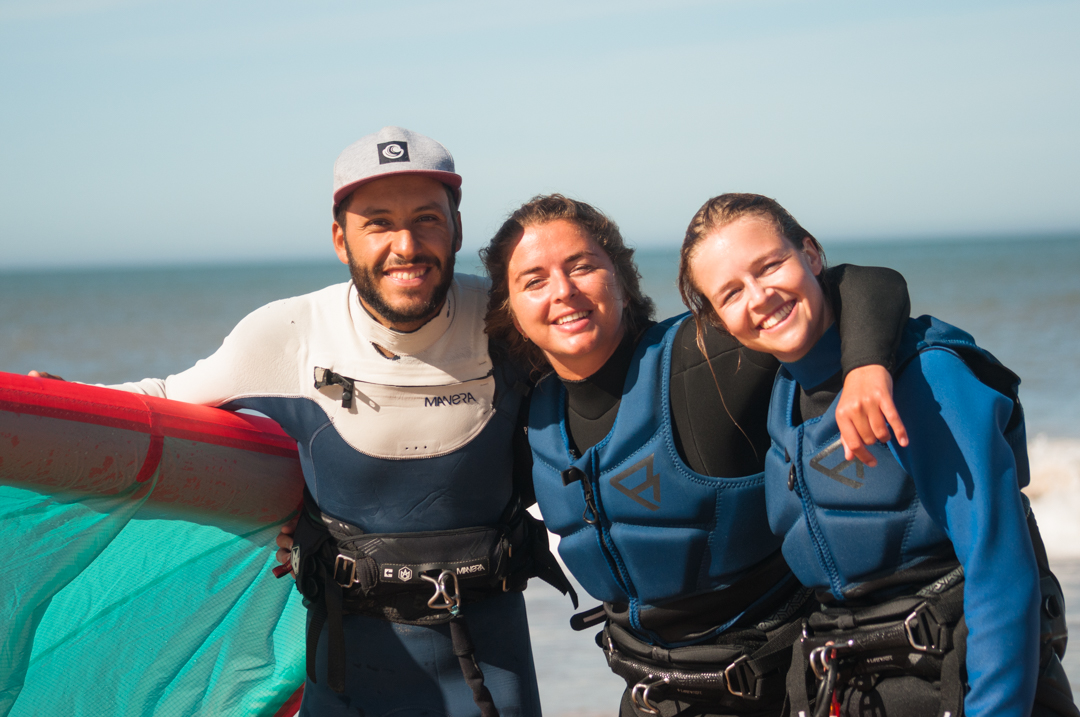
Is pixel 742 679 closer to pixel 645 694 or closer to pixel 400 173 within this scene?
pixel 645 694

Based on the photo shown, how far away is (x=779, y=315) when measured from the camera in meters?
2.19

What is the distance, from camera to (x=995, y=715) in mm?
1901

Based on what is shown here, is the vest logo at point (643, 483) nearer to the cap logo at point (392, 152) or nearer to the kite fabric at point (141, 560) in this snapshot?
the cap logo at point (392, 152)

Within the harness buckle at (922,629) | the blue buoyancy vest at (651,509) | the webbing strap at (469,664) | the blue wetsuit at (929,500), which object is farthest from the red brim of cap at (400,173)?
the harness buckle at (922,629)

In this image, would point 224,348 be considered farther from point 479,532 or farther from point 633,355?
point 633,355

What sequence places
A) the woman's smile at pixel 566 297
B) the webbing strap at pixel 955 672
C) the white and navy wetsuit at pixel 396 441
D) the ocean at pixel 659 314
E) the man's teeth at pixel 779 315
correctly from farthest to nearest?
the ocean at pixel 659 314 → the white and navy wetsuit at pixel 396 441 → the woman's smile at pixel 566 297 → the man's teeth at pixel 779 315 → the webbing strap at pixel 955 672

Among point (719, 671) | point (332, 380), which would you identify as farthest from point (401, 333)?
point (719, 671)

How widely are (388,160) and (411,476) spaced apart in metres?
0.87

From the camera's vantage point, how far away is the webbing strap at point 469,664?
282cm

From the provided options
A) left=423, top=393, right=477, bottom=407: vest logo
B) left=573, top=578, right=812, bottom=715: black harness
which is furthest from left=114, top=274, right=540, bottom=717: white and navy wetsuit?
left=573, top=578, right=812, bottom=715: black harness

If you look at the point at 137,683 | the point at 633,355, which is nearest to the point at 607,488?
the point at 633,355

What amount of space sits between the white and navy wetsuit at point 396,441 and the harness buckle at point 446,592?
0.11 meters

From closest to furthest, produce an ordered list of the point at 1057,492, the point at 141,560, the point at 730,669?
1. the point at 730,669
2. the point at 141,560
3. the point at 1057,492

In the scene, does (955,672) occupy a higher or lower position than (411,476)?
lower
